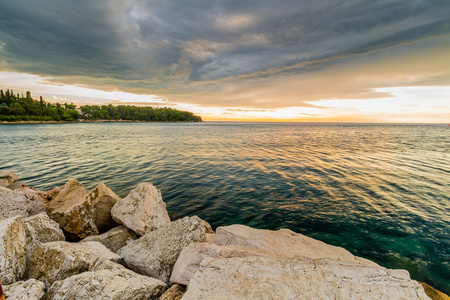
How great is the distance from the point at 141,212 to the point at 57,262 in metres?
2.58

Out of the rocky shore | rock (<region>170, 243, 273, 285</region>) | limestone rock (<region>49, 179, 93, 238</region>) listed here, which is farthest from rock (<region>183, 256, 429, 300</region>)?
limestone rock (<region>49, 179, 93, 238</region>)

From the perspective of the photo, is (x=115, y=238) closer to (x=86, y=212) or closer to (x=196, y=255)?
(x=86, y=212)

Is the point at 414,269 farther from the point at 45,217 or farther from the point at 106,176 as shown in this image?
the point at 106,176

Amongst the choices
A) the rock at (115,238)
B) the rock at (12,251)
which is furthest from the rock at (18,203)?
the rock at (115,238)

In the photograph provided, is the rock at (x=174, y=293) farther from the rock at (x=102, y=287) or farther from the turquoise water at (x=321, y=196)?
the turquoise water at (x=321, y=196)

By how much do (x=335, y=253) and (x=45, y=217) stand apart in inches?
361

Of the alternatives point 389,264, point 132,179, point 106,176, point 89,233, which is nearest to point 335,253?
point 389,264

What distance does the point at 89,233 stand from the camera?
709 cm

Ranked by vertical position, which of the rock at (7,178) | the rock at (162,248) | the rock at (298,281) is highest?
the rock at (298,281)

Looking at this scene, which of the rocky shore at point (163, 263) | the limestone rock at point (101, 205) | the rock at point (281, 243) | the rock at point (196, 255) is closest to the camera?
the rocky shore at point (163, 263)

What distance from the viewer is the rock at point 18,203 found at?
277 inches

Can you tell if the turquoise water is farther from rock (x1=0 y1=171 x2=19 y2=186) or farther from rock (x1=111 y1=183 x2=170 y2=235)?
rock (x1=111 y1=183 x2=170 y2=235)

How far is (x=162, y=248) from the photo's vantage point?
535 centimetres

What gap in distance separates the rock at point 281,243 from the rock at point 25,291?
391 centimetres
